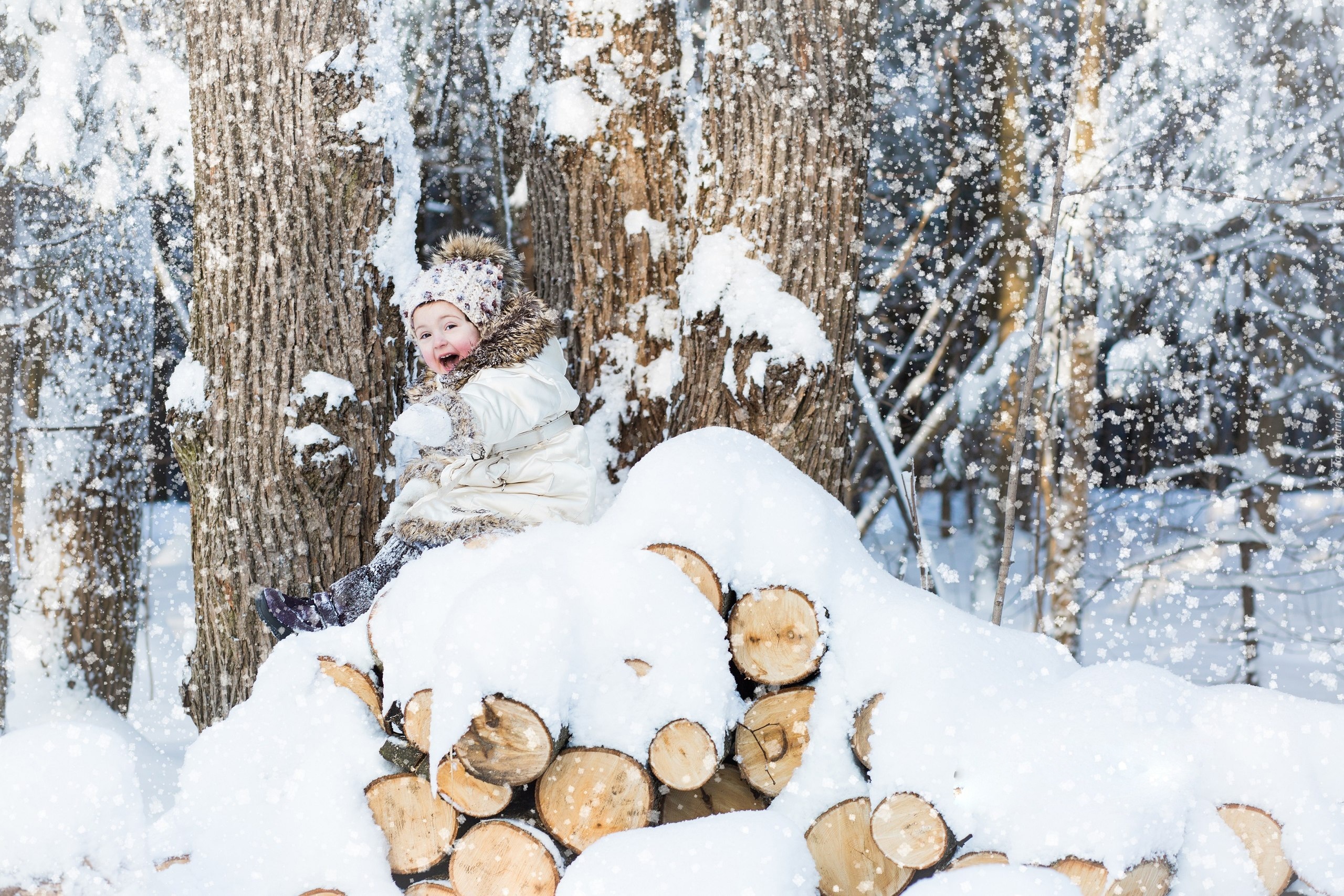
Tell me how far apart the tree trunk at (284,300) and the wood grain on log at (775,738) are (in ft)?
5.19

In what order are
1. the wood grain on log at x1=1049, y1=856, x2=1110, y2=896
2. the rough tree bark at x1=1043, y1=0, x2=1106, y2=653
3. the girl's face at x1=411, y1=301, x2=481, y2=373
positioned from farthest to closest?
the rough tree bark at x1=1043, y1=0, x2=1106, y2=653 → the girl's face at x1=411, y1=301, x2=481, y2=373 → the wood grain on log at x1=1049, y1=856, x2=1110, y2=896

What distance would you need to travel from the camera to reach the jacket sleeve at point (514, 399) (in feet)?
7.98

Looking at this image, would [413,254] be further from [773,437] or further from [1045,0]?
[1045,0]

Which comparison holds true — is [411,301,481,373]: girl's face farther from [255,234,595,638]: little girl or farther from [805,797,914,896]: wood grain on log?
[805,797,914,896]: wood grain on log

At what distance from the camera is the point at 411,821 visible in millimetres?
2010

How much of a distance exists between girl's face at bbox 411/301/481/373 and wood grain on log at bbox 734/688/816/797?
4.53 feet

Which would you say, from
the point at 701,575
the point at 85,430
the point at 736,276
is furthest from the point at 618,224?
the point at 85,430

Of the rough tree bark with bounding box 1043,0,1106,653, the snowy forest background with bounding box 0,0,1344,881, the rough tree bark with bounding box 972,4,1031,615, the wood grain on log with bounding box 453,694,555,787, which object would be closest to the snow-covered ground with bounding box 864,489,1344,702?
the snowy forest background with bounding box 0,0,1344,881

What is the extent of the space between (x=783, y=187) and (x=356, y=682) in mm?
1944

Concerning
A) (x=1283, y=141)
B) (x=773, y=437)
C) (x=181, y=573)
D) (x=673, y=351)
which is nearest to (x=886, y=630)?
(x=773, y=437)

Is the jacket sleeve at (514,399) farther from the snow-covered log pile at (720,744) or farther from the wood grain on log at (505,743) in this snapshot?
the wood grain on log at (505,743)

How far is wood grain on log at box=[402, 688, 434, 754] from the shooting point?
1.95 m

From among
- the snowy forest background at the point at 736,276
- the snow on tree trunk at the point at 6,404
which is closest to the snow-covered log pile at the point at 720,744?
the snowy forest background at the point at 736,276

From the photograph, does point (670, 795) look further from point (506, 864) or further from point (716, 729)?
point (506, 864)
